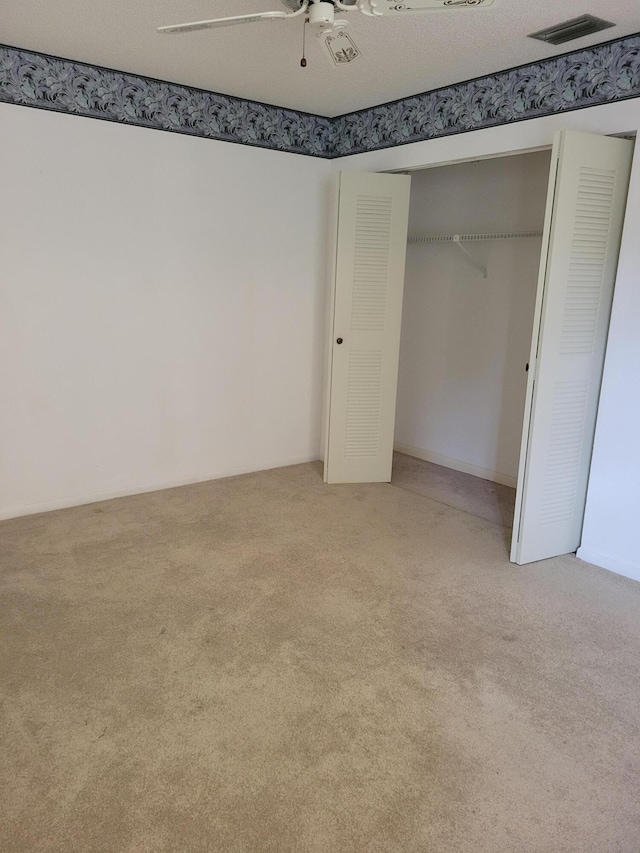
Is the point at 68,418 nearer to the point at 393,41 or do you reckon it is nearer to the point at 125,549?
the point at 125,549

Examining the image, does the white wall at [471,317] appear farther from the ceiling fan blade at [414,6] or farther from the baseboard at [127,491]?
the ceiling fan blade at [414,6]

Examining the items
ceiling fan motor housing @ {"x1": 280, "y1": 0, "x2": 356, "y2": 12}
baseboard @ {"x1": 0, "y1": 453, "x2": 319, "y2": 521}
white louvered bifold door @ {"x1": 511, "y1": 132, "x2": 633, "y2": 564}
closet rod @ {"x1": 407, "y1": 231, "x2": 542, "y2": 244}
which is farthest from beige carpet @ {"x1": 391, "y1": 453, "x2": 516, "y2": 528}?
ceiling fan motor housing @ {"x1": 280, "y1": 0, "x2": 356, "y2": 12}

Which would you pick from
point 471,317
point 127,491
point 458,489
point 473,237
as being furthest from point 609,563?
point 127,491

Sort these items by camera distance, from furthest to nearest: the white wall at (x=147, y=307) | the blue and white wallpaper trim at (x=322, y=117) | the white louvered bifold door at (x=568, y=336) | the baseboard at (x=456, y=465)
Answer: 1. the baseboard at (x=456, y=465)
2. the white wall at (x=147, y=307)
3. the blue and white wallpaper trim at (x=322, y=117)
4. the white louvered bifold door at (x=568, y=336)

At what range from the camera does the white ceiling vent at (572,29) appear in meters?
2.64

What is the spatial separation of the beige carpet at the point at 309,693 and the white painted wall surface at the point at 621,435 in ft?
0.54

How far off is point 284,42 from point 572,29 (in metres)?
1.31

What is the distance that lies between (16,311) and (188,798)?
2769 mm

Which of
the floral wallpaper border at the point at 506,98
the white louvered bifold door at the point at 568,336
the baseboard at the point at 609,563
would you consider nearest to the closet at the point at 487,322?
the white louvered bifold door at the point at 568,336

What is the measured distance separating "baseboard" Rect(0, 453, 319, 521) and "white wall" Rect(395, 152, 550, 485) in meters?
1.23

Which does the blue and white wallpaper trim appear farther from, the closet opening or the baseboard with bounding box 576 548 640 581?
the baseboard with bounding box 576 548 640 581

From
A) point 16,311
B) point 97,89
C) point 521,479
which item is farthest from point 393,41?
point 16,311

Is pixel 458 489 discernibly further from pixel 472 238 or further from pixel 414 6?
pixel 414 6

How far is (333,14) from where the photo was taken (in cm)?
218
